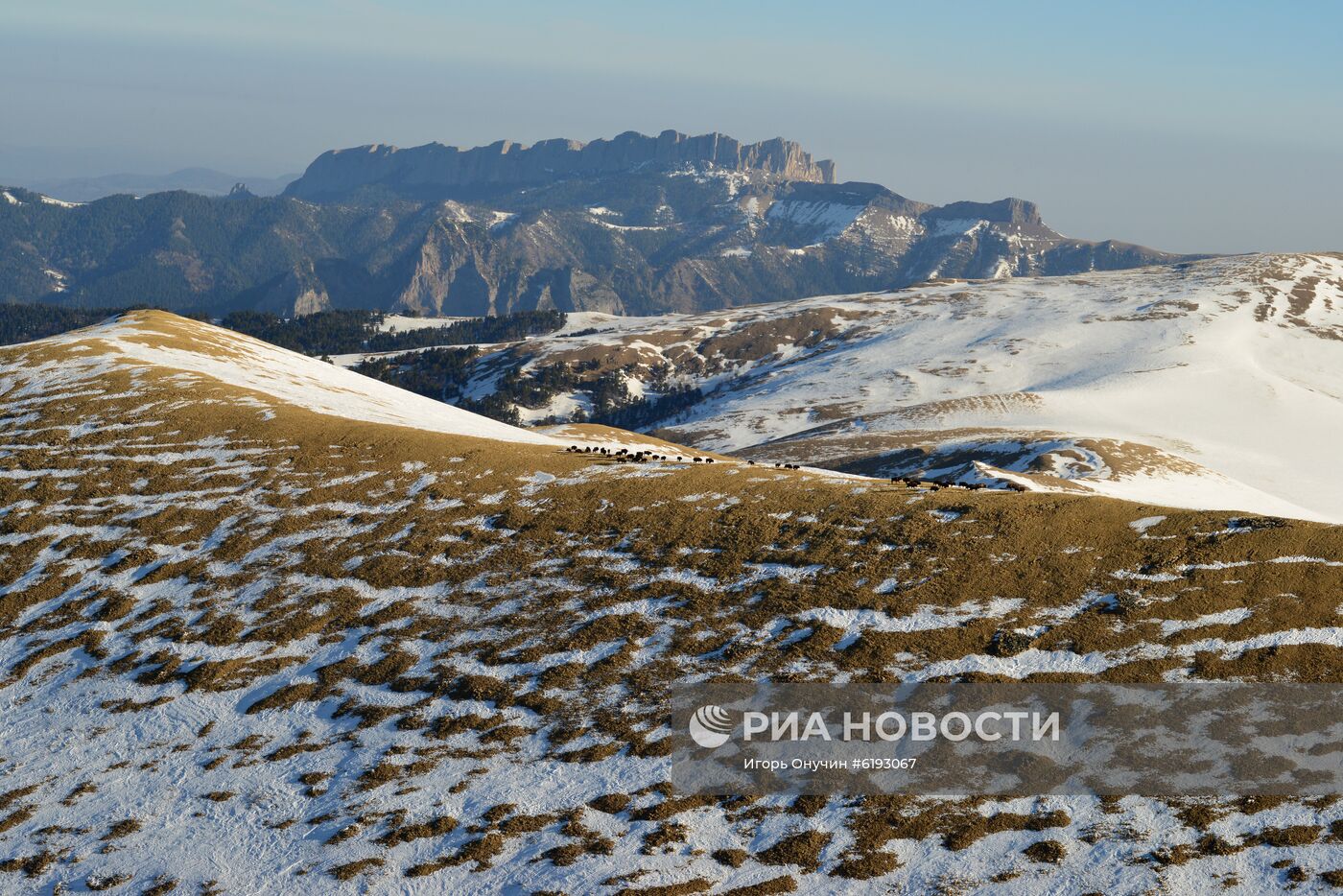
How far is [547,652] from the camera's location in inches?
1642

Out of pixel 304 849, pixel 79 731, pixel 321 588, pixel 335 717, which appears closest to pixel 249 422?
pixel 321 588

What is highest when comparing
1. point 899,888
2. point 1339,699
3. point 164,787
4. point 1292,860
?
point 1339,699

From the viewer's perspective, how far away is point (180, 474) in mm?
59969

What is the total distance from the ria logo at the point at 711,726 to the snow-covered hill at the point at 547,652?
1.48 m

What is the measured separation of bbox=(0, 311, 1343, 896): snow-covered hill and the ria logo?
1479 millimetres

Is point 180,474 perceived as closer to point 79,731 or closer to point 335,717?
point 79,731

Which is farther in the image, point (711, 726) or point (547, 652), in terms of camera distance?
point (547, 652)

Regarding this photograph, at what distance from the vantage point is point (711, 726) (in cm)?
3706

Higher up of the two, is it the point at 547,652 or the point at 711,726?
the point at 547,652

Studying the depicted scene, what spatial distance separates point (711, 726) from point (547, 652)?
8642 millimetres

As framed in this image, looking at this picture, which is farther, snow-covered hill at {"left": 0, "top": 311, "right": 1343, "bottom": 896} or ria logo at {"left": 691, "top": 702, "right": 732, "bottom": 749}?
ria logo at {"left": 691, "top": 702, "right": 732, "bottom": 749}

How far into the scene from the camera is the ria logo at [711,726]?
120 ft

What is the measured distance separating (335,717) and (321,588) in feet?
32.4

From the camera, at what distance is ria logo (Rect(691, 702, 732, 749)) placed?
120ft
